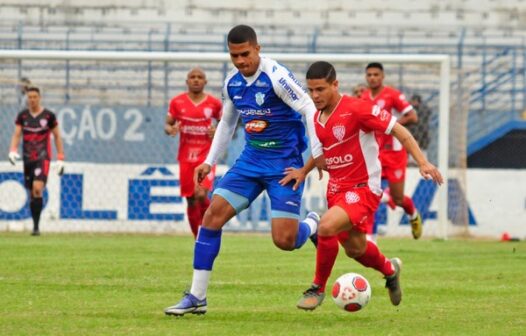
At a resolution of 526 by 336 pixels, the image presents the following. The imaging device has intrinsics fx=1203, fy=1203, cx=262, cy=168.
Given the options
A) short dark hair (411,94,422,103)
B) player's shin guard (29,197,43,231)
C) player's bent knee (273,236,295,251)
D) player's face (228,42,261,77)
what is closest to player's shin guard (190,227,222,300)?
player's bent knee (273,236,295,251)

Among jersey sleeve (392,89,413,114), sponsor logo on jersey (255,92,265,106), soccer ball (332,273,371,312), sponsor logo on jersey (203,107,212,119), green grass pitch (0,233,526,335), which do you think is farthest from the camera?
sponsor logo on jersey (203,107,212,119)

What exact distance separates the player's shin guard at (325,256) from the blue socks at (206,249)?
0.79 meters

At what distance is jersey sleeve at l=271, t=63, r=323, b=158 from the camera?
30.0ft

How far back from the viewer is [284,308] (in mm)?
9359

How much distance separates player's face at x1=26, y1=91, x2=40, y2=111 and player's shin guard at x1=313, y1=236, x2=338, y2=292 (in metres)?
11.2

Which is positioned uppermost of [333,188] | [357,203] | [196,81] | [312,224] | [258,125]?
[196,81]

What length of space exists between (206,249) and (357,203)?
3.89 ft

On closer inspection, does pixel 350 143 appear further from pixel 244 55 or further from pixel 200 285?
pixel 200 285

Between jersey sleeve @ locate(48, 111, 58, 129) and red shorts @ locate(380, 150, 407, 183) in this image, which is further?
jersey sleeve @ locate(48, 111, 58, 129)

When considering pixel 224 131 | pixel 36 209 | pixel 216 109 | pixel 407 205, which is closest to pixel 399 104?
pixel 407 205

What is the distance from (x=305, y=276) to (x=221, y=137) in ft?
11.1

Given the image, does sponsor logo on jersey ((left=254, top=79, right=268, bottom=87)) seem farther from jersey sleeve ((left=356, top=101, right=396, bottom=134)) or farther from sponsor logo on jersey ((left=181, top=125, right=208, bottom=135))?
sponsor logo on jersey ((left=181, top=125, right=208, bottom=135))

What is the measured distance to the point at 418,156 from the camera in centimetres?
844

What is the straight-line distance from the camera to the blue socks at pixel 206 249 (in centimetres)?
892
